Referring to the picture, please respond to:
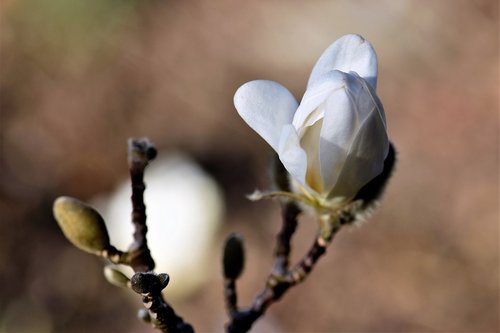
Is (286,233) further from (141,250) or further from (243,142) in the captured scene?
(243,142)

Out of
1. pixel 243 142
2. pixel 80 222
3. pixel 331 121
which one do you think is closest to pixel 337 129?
pixel 331 121

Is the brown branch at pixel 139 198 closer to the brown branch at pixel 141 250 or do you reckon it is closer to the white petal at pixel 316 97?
the brown branch at pixel 141 250

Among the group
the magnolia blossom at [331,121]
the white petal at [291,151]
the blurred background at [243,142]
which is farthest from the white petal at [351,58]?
the blurred background at [243,142]

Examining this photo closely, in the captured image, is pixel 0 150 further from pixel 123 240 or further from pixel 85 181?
pixel 123 240

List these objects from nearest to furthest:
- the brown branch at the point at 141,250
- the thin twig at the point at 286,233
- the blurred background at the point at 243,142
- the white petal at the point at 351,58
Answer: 1. the brown branch at the point at 141,250
2. the white petal at the point at 351,58
3. the thin twig at the point at 286,233
4. the blurred background at the point at 243,142

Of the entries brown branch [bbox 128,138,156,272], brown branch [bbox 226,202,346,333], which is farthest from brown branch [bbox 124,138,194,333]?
brown branch [bbox 226,202,346,333]

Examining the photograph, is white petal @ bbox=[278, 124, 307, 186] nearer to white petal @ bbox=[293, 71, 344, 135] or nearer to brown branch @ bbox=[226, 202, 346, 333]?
white petal @ bbox=[293, 71, 344, 135]
